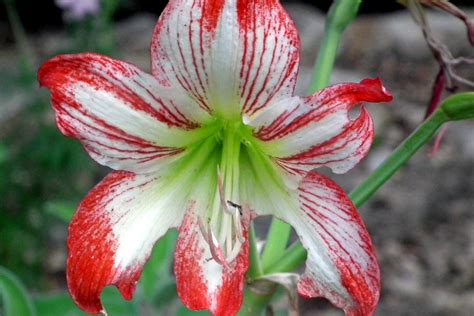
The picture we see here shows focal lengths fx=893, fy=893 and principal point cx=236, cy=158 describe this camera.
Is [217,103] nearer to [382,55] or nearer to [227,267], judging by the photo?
[227,267]

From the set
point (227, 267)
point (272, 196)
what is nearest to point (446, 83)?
point (272, 196)

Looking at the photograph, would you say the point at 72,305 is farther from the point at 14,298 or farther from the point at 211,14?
the point at 211,14

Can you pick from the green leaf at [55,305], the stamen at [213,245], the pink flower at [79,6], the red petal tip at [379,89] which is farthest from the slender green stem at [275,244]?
the pink flower at [79,6]

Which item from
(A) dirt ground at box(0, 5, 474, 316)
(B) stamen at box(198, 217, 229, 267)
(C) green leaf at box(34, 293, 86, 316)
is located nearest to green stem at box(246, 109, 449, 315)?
(B) stamen at box(198, 217, 229, 267)

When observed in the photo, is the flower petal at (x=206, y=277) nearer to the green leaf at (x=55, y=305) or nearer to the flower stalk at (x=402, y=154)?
the flower stalk at (x=402, y=154)

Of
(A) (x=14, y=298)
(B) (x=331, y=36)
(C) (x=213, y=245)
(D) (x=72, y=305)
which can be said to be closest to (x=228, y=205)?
(C) (x=213, y=245)

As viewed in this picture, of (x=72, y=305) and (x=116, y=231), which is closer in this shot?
(x=116, y=231)
